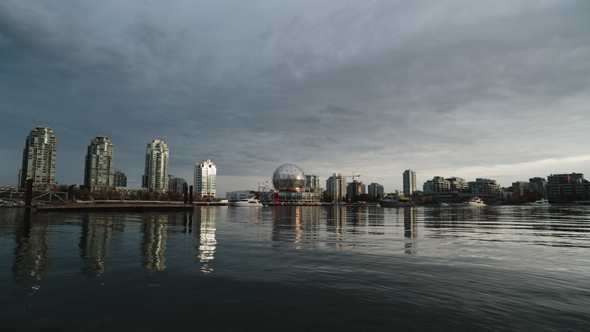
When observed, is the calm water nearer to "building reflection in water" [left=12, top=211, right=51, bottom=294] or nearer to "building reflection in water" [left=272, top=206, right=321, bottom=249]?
"building reflection in water" [left=12, top=211, right=51, bottom=294]

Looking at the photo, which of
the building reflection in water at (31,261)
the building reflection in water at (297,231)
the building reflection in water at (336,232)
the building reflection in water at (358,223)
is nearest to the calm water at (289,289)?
the building reflection in water at (31,261)

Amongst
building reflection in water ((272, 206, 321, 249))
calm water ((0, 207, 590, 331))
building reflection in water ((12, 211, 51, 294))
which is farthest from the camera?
building reflection in water ((272, 206, 321, 249))

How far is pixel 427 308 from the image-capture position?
951cm

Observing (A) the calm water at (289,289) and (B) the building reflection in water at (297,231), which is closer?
(A) the calm water at (289,289)

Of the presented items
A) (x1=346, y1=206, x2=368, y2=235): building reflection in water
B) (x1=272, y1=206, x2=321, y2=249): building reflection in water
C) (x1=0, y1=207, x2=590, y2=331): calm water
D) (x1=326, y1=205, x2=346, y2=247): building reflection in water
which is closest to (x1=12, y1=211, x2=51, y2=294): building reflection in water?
(x1=0, y1=207, x2=590, y2=331): calm water

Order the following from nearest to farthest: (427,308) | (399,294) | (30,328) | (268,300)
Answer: (30,328), (427,308), (268,300), (399,294)

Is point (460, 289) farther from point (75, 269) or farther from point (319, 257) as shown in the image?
point (75, 269)

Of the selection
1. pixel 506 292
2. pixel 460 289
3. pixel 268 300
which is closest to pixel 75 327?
pixel 268 300

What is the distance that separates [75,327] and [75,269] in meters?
7.92

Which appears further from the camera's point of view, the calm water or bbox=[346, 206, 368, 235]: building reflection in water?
bbox=[346, 206, 368, 235]: building reflection in water

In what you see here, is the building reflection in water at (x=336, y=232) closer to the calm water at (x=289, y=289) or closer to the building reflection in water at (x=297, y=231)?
the building reflection in water at (x=297, y=231)

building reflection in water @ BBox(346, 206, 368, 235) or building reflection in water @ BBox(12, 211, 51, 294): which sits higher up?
building reflection in water @ BBox(12, 211, 51, 294)

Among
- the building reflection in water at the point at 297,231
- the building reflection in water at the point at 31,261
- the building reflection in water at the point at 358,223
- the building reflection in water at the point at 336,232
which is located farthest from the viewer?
the building reflection in water at the point at 358,223

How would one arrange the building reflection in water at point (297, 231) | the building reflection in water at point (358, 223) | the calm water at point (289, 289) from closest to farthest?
1. the calm water at point (289, 289)
2. the building reflection in water at point (297, 231)
3. the building reflection in water at point (358, 223)
